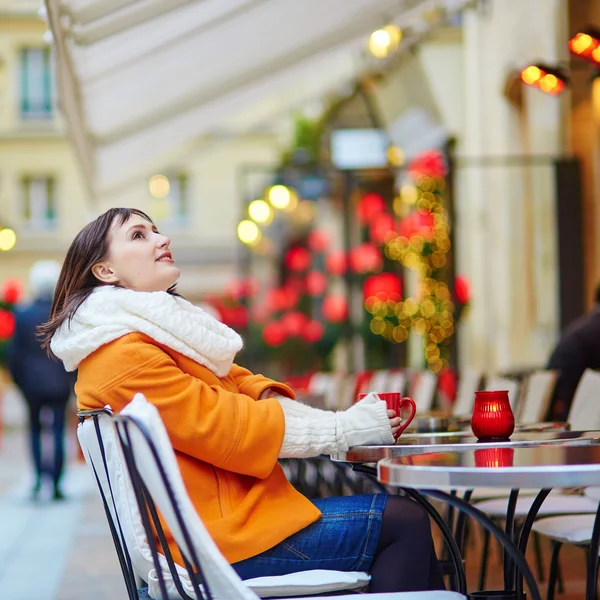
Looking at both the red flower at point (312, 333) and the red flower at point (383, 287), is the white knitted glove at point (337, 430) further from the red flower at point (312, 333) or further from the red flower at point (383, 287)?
the red flower at point (312, 333)

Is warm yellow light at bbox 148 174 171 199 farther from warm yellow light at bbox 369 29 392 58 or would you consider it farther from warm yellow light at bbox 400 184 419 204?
→ warm yellow light at bbox 369 29 392 58

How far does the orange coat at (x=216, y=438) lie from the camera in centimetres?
243

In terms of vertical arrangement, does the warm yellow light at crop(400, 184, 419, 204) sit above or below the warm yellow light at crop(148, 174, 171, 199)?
below

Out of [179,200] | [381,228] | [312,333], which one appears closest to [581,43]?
[381,228]

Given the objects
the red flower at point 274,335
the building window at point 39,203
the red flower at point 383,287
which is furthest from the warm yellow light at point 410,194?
the building window at point 39,203

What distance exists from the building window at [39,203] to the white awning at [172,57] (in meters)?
20.1

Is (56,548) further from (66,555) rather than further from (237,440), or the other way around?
(237,440)

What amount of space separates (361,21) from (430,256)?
2555mm

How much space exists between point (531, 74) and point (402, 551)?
5599 mm

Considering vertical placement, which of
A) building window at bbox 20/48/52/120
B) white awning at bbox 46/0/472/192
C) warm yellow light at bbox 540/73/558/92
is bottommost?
warm yellow light at bbox 540/73/558/92

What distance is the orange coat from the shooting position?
2430 mm

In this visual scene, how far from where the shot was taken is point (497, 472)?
6.57 ft

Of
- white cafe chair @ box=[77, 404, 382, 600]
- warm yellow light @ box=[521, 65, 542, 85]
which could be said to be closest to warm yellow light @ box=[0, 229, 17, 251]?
warm yellow light @ box=[521, 65, 542, 85]

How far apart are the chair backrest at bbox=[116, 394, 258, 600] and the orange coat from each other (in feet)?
0.84
